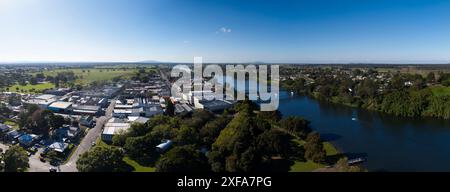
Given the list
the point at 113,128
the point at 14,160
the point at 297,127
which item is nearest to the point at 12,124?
the point at 113,128

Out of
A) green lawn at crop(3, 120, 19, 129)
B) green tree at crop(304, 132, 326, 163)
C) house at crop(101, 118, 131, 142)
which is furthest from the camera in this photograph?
green lawn at crop(3, 120, 19, 129)

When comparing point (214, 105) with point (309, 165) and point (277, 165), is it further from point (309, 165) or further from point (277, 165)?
point (309, 165)

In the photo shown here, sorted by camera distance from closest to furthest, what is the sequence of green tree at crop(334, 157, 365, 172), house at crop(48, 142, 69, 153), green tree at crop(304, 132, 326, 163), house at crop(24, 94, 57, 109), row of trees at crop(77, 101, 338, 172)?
green tree at crop(334, 157, 365, 172)
row of trees at crop(77, 101, 338, 172)
green tree at crop(304, 132, 326, 163)
house at crop(48, 142, 69, 153)
house at crop(24, 94, 57, 109)

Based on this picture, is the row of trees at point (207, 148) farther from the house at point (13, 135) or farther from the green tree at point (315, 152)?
the house at point (13, 135)

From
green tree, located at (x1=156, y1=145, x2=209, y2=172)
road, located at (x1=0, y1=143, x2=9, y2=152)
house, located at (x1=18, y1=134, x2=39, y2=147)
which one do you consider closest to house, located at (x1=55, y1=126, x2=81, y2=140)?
house, located at (x1=18, y1=134, x2=39, y2=147)

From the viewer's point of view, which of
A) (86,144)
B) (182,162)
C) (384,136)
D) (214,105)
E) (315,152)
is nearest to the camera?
(182,162)

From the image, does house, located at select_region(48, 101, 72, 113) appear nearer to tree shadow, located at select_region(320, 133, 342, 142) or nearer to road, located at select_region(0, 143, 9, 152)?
road, located at select_region(0, 143, 9, 152)

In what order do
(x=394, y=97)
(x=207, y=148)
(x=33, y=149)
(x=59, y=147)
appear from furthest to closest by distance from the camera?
(x=394, y=97)
(x=207, y=148)
(x=33, y=149)
(x=59, y=147)

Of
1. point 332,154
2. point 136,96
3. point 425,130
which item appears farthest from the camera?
point 136,96

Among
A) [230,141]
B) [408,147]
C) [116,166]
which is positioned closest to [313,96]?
[408,147]

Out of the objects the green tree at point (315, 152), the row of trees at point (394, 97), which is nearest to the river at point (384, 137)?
the row of trees at point (394, 97)
